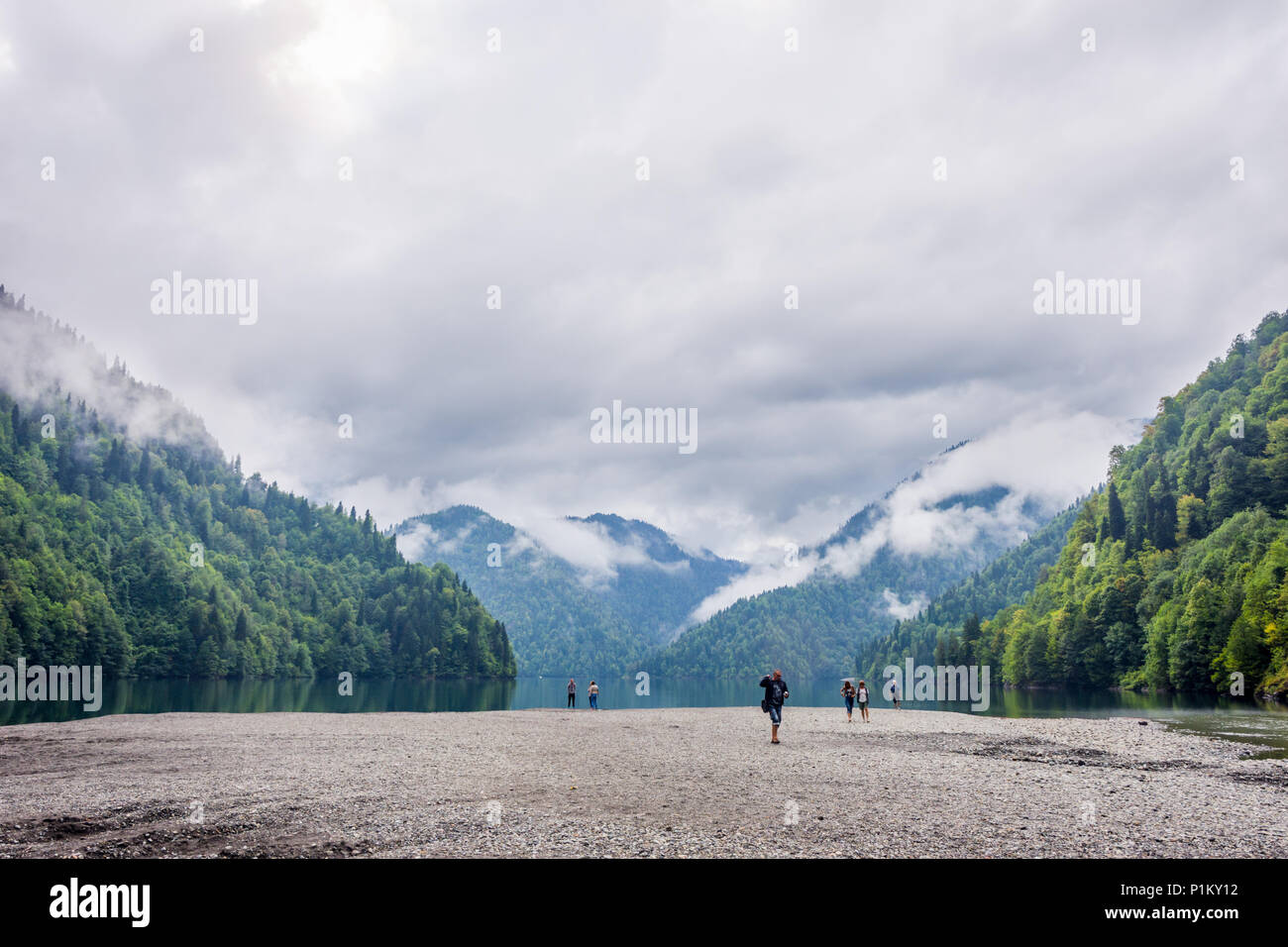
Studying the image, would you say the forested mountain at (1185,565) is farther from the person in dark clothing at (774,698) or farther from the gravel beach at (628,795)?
the person in dark clothing at (774,698)

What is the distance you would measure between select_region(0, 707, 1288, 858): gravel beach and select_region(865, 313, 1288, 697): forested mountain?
214ft

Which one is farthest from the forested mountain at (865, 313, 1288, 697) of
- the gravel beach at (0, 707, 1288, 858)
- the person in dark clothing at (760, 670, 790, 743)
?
the person in dark clothing at (760, 670, 790, 743)

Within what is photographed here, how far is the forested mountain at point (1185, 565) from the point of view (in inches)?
3728

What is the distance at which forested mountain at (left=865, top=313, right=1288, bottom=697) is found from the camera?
94688mm

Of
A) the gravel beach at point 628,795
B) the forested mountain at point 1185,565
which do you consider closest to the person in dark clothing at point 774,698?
the gravel beach at point 628,795

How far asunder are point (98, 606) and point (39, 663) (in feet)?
90.6

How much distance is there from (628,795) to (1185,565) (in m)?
128

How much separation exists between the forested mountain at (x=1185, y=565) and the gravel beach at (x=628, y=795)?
6509cm

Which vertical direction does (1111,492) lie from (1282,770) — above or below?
above

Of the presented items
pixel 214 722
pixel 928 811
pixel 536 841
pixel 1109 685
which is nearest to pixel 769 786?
pixel 928 811

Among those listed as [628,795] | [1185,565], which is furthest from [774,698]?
[1185,565]
